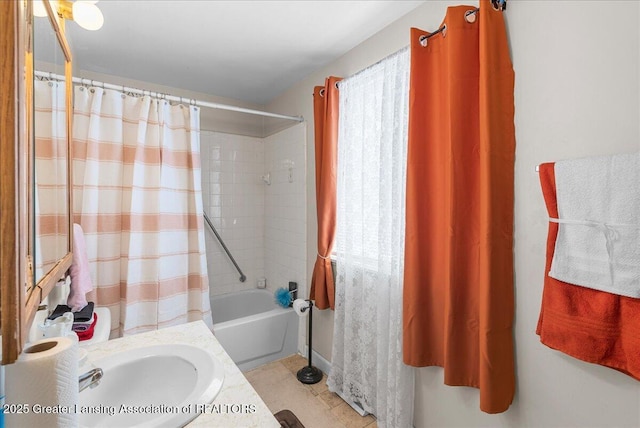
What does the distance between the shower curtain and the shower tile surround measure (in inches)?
30.1

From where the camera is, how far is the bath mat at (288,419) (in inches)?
61.5

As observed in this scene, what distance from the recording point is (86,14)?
101 cm

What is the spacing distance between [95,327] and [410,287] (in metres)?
1.46

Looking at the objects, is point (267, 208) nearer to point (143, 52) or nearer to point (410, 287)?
point (143, 52)

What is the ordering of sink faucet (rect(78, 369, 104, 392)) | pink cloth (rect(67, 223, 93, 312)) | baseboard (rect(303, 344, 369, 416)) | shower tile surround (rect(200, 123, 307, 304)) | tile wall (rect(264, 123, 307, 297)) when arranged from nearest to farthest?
sink faucet (rect(78, 369, 104, 392)) < pink cloth (rect(67, 223, 93, 312)) < baseboard (rect(303, 344, 369, 416)) < tile wall (rect(264, 123, 307, 297)) < shower tile surround (rect(200, 123, 307, 304))

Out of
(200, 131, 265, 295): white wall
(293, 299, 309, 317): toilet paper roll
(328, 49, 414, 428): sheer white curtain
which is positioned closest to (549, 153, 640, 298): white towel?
(328, 49, 414, 428): sheer white curtain

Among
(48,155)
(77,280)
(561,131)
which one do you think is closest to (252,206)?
(77,280)

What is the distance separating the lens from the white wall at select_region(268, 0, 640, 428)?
891 millimetres

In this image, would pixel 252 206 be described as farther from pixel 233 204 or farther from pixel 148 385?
pixel 148 385

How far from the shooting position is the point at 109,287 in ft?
5.93

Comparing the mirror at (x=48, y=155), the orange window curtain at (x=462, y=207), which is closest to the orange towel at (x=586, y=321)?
the orange window curtain at (x=462, y=207)

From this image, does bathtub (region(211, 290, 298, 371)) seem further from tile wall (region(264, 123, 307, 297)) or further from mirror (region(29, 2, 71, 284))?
mirror (region(29, 2, 71, 284))

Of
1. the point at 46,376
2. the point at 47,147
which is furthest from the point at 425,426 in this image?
the point at 47,147

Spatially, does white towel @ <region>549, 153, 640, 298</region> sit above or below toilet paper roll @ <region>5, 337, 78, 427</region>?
above
